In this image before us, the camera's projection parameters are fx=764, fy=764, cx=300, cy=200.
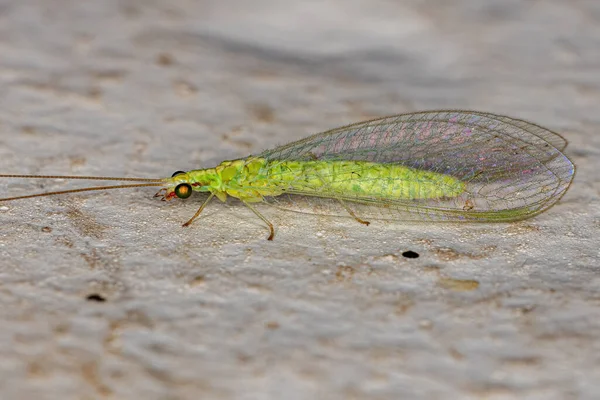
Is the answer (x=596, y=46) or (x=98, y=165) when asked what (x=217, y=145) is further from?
(x=596, y=46)

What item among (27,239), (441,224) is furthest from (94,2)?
(441,224)

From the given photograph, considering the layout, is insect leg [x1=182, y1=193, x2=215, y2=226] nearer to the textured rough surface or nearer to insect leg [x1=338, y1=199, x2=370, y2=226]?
the textured rough surface

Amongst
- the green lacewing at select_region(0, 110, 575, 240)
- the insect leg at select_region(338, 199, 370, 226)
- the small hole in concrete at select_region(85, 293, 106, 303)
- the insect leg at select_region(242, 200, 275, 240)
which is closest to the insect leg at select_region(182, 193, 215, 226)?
the green lacewing at select_region(0, 110, 575, 240)

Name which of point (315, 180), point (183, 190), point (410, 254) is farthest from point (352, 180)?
point (183, 190)

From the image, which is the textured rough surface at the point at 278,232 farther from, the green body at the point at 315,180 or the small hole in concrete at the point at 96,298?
the green body at the point at 315,180

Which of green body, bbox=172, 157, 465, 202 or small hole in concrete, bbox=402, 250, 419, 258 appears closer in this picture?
small hole in concrete, bbox=402, 250, 419, 258

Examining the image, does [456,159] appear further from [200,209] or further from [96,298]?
[96,298]

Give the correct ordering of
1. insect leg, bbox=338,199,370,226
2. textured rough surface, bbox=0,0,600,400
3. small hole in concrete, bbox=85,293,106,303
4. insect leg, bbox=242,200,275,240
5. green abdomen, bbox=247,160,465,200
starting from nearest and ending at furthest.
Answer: textured rough surface, bbox=0,0,600,400 → small hole in concrete, bbox=85,293,106,303 → insect leg, bbox=242,200,275,240 → insect leg, bbox=338,199,370,226 → green abdomen, bbox=247,160,465,200

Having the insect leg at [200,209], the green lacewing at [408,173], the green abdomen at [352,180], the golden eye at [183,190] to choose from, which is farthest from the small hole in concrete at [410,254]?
the golden eye at [183,190]

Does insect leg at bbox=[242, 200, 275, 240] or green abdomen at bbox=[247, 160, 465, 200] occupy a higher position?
green abdomen at bbox=[247, 160, 465, 200]
